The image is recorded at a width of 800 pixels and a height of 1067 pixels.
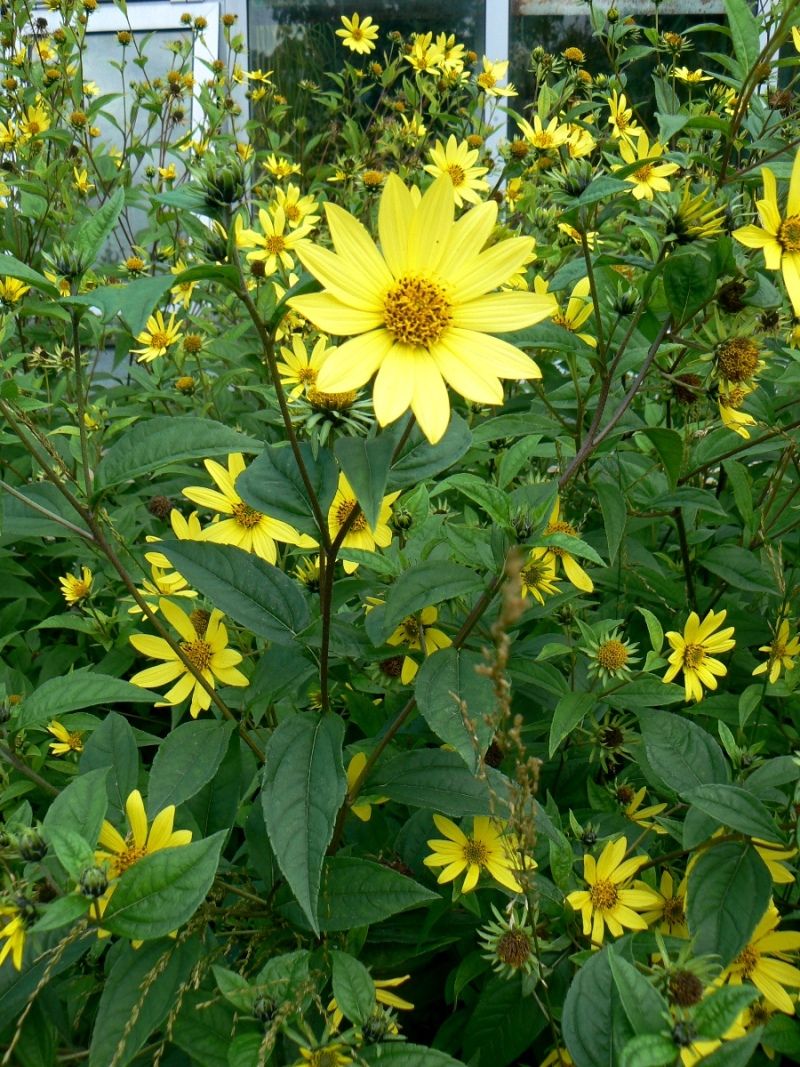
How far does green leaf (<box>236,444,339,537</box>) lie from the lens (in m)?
0.83

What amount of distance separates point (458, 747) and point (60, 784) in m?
0.89

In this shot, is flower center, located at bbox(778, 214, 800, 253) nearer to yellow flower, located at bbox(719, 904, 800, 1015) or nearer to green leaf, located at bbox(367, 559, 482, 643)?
green leaf, located at bbox(367, 559, 482, 643)

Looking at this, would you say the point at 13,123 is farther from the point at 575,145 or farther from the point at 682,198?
the point at 682,198

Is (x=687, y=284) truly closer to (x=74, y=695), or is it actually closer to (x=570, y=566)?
(x=570, y=566)

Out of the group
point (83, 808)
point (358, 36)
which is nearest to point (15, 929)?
point (83, 808)

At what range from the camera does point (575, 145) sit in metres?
2.00

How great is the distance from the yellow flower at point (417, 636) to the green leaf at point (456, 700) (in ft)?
0.41

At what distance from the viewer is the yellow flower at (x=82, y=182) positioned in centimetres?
271

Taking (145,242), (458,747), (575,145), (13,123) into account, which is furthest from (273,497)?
(13,123)

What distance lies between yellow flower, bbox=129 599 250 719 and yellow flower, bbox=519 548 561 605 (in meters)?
0.37

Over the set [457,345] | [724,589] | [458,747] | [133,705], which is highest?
[457,345]

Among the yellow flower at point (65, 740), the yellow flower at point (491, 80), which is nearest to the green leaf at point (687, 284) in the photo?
the yellow flower at point (65, 740)

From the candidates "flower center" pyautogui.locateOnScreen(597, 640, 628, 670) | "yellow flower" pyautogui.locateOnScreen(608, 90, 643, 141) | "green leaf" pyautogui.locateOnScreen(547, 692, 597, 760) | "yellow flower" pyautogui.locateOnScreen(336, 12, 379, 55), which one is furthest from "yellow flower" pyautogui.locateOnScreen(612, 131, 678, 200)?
"yellow flower" pyautogui.locateOnScreen(336, 12, 379, 55)

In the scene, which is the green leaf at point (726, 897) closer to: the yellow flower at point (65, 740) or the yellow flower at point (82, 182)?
the yellow flower at point (65, 740)
